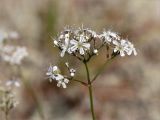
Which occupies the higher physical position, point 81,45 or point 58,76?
point 81,45

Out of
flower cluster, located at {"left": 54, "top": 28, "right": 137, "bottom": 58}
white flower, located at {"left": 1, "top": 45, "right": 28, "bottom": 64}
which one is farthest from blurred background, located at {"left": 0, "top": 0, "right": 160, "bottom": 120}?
flower cluster, located at {"left": 54, "top": 28, "right": 137, "bottom": 58}

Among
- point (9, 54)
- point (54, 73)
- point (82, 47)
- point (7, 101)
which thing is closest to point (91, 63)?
point (9, 54)

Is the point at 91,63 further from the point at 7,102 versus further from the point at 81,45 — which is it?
the point at 81,45

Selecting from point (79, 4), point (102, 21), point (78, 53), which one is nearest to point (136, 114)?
point (102, 21)

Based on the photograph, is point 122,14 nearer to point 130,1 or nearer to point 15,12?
point 130,1

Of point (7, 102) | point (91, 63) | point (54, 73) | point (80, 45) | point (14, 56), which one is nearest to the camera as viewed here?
point (80, 45)

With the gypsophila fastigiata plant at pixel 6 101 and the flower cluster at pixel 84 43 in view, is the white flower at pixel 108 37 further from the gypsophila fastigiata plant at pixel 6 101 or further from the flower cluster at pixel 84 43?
the gypsophila fastigiata plant at pixel 6 101
